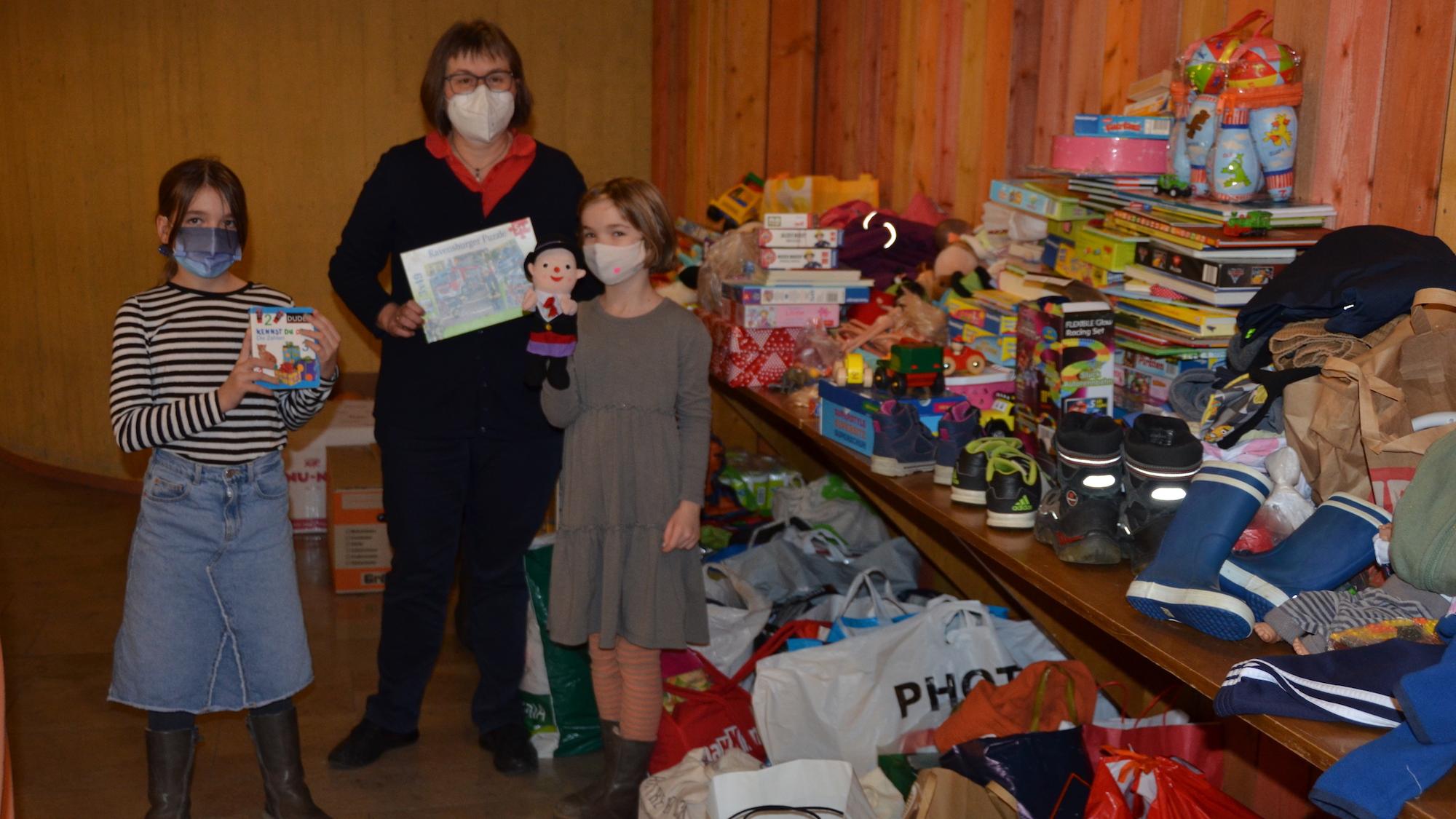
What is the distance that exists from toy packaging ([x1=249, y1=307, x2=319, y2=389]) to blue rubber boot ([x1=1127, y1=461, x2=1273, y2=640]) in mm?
1500

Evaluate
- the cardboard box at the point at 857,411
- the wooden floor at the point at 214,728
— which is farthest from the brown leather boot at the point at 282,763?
the cardboard box at the point at 857,411

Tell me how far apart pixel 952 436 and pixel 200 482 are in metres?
1.39

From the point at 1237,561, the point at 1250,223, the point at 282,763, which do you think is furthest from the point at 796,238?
the point at 1237,561

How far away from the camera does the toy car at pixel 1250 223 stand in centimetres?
212

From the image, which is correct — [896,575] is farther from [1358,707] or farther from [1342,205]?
[1358,707]

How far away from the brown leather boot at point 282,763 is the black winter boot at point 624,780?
0.61m

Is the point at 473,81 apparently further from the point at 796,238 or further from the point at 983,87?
the point at 983,87

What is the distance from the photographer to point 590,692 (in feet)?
10.4

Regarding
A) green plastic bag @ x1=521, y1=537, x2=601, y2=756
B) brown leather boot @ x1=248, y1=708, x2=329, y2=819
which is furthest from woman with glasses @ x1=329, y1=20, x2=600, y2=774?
brown leather boot @ x1=248, y1=708, x2=329, y2=819

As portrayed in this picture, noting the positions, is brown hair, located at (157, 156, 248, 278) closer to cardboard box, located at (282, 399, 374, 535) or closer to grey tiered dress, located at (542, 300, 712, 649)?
grey tiered dress, located at (542, 300, 712, 649)

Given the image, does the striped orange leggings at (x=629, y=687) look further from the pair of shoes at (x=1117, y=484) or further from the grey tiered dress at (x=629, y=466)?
the pair of shoes at (x=1117, y=484)

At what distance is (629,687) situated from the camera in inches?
109

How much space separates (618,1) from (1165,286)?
4.52 meters

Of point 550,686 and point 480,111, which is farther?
point 550,686
